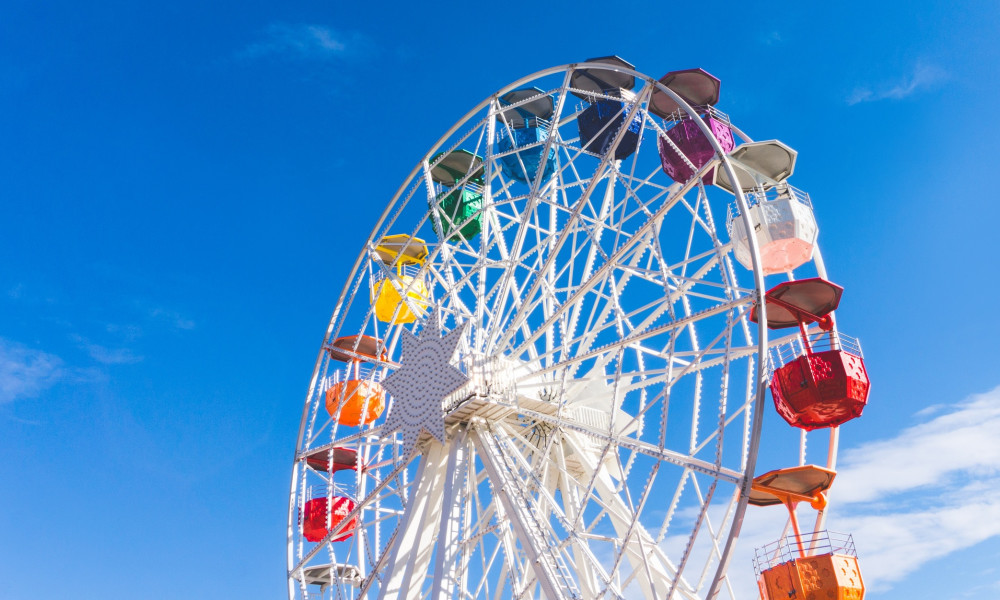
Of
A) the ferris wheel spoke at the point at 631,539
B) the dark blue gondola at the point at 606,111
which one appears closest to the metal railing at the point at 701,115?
the dark blue gondola at the point at 606,111

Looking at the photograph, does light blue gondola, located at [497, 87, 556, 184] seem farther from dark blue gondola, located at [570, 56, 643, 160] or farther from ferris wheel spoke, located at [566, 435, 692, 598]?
ferris wheel spoke, located at [566, 435, 692, 598]

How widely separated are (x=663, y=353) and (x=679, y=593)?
2.96 metres

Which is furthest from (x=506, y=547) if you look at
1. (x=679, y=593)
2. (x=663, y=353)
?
(x=663, y=353)

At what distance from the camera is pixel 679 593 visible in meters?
10.8

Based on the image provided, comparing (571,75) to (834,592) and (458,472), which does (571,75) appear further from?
(834,592)

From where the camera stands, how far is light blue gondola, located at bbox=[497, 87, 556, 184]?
50.7ft

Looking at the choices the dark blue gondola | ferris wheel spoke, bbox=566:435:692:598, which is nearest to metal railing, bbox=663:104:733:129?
the dark blue gondola

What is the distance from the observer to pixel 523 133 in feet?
51.9

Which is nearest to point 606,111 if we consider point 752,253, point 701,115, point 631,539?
point 701,115

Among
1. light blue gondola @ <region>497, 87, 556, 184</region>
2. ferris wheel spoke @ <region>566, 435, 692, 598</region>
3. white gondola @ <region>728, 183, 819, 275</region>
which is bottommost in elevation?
ferris wheel spoke @ <region>566, 435, 692, 598</region>

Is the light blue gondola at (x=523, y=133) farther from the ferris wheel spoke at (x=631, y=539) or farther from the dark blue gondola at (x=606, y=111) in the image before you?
the ferris wheel spoke at (x=631, y=539)

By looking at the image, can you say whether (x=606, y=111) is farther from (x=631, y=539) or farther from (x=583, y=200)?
(x=631, y=539)

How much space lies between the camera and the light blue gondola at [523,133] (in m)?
15.4

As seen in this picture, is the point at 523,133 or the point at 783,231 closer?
the point at 783,231
